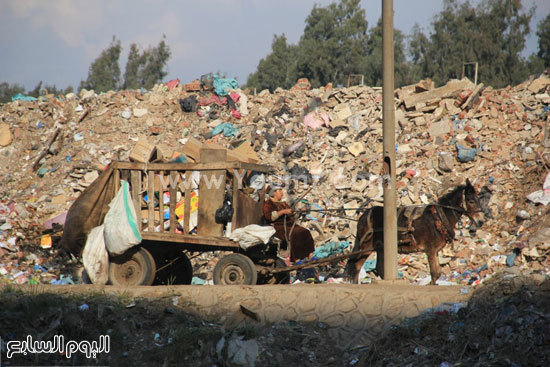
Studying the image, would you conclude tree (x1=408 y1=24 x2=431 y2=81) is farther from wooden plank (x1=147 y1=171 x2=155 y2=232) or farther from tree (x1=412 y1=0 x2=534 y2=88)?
wooden plank (x1=147 y1=171 x2=155 y2=232)

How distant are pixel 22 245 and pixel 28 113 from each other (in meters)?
8.23

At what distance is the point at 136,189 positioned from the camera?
9211mm

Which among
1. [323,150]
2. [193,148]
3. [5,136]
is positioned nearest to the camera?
[193,148]

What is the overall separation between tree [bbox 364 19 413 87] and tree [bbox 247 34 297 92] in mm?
5636

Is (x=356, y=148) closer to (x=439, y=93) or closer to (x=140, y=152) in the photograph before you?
(x=439, y=93)

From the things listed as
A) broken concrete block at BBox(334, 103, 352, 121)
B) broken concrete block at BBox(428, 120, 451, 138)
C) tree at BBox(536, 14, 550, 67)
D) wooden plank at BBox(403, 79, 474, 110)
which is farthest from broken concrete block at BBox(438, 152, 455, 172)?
tree at BBox(536, 14, 550, 67)

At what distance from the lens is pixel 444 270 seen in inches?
530

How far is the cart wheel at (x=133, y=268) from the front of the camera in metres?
8.97

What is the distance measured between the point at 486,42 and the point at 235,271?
34.8 m

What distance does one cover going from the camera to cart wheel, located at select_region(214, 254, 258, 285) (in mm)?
8930

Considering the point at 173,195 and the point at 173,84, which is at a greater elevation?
the point at 173,84

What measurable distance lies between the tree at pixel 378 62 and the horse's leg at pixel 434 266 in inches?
1144

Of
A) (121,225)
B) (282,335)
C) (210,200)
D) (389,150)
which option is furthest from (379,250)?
(121,225)

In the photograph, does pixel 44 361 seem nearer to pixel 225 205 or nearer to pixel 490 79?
pixel 225 205
